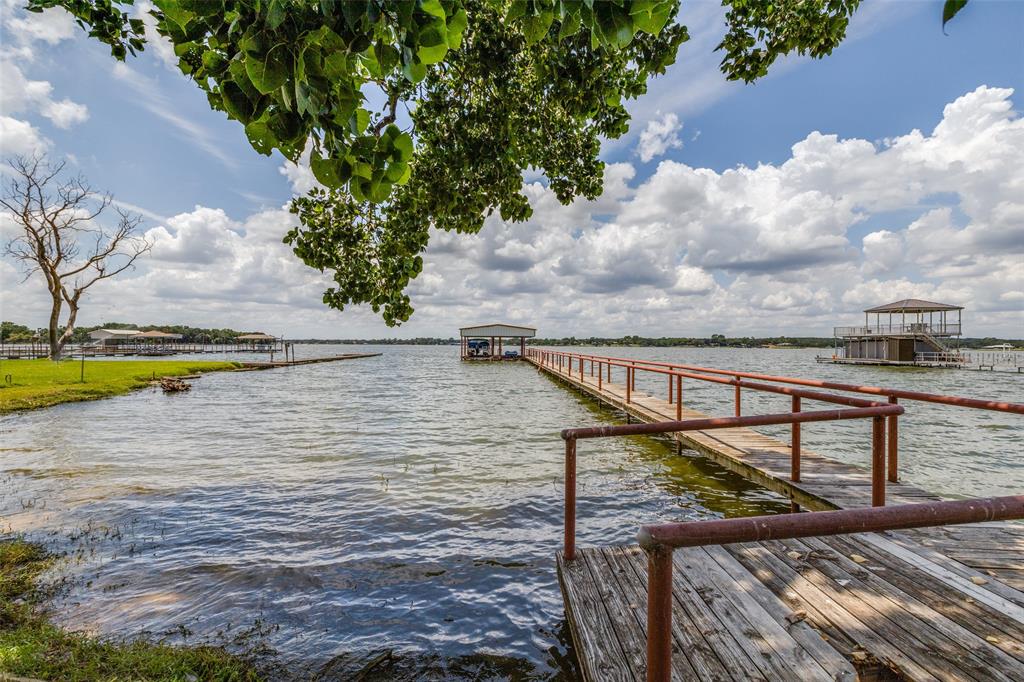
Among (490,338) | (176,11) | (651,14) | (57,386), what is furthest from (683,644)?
(490,338)

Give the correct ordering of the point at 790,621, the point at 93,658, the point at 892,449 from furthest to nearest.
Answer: the point at 892,449 → the point at 93,658 → the point at 790,621

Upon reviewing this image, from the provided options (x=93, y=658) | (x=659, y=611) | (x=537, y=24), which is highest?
(x=537, y=24)

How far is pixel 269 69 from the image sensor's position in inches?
42.7

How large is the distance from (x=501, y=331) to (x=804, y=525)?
43.1 m

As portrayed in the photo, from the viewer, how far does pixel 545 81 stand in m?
4.13

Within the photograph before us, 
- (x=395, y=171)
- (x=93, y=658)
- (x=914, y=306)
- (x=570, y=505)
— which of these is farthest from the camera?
(x=914, y=306)

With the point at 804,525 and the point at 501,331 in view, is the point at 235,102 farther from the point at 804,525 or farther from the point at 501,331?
the point at 501,331

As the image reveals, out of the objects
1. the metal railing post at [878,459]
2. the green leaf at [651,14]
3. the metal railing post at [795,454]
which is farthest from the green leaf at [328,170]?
the metal railing post at [795,454]

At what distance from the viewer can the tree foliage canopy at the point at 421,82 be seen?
44.4 inches

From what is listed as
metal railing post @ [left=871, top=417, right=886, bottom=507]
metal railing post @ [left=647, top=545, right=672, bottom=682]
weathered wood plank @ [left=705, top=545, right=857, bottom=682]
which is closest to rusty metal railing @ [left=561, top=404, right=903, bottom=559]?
metal railing post @ [left=871, top=417, right=886, bottom=507]

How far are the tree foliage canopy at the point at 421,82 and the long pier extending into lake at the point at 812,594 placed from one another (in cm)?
141

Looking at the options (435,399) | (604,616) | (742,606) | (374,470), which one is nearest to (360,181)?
(604,616)

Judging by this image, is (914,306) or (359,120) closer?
(359,120)

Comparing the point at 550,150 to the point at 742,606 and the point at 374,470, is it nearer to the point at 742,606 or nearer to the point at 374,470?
the point at 742,606
